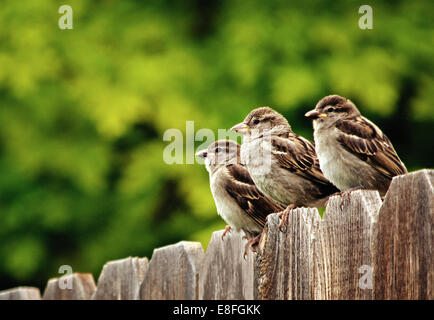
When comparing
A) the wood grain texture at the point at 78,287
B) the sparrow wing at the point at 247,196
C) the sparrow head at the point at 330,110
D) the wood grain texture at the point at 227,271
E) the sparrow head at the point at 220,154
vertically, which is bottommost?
the wood grain texture at the point at 78,287

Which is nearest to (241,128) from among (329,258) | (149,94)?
(329,258)

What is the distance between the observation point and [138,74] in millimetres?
6918

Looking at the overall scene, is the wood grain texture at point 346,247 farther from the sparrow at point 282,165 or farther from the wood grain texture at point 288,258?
the sparrow at point 282,165

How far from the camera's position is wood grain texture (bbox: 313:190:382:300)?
8.18 ft

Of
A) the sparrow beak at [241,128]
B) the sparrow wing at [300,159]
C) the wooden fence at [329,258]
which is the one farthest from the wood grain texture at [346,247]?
the sparrow beak at [241,128]

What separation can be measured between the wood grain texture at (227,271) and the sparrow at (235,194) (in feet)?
2.55

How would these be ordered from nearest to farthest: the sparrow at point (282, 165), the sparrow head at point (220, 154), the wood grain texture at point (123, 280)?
the sparrow at point (282, 165) → the wood grain texture at point (123, 280) → the sparrow head at point (220, 154)

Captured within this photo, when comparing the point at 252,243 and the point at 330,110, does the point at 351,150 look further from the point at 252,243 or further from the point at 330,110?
the point at 252,243

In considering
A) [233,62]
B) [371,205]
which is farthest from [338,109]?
[233,62]

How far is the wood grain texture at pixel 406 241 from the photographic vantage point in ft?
7.29

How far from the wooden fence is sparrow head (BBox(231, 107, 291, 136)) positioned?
36.1 inches

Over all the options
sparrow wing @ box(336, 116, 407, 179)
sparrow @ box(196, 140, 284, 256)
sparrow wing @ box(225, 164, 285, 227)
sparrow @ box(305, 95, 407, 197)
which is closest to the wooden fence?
Result: sparrow @ box(305, 95, 407, 197)

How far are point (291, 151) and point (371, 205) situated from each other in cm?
141

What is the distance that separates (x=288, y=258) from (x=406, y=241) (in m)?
0.64
